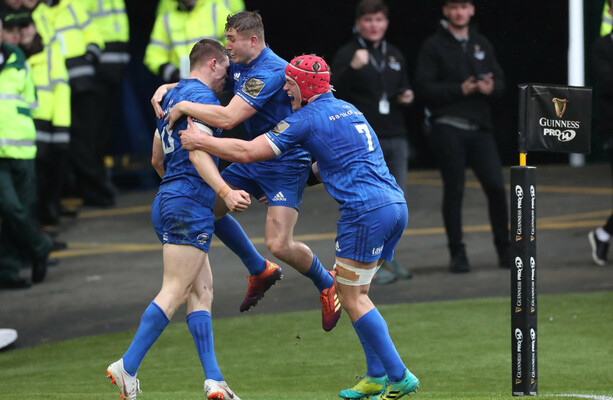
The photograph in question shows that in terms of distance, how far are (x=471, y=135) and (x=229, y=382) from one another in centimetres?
438

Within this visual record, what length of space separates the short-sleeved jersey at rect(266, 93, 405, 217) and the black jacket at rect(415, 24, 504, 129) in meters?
4.59

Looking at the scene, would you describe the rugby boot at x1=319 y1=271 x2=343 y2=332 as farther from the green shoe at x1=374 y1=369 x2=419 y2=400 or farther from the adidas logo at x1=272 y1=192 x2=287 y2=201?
the green shoe at x1=374 y1=369 x2=419 y2=400

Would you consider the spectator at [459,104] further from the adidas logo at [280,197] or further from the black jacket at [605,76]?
the adidas logo at [280,197]

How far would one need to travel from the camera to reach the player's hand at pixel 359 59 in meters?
10.4

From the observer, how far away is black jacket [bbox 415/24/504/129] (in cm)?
1101

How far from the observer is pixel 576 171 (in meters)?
17.8

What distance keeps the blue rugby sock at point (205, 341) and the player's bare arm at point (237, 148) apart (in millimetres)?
1085

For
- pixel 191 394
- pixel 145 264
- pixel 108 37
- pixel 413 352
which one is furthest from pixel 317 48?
pixel 191 394

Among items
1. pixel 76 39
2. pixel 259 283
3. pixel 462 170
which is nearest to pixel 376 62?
pixel 462 170

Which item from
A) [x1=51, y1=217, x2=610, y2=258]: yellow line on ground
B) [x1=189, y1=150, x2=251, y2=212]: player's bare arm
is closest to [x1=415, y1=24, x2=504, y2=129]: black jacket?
[x1=51, y1=217, x2=610, y2=258]: yellow line on ground

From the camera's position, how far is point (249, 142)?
656cm

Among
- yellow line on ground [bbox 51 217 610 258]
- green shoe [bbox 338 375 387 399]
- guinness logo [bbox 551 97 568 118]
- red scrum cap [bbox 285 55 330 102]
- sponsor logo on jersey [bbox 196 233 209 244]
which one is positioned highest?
red scrum cap [bbox 285 55 330 102]

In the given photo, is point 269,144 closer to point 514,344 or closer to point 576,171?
point 514,344

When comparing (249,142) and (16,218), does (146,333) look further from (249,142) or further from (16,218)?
(16,218)
